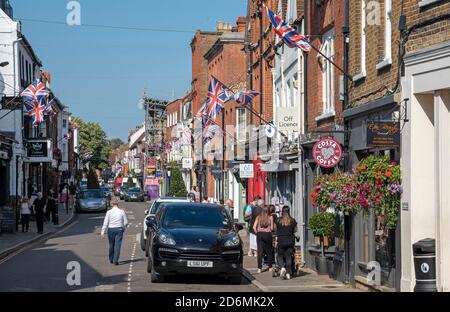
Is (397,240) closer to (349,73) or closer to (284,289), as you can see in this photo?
(284,289)

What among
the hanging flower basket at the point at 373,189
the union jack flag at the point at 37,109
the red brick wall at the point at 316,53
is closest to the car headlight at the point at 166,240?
the hanging flower basket at the point at 373,189

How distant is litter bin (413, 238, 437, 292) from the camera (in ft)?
41.0

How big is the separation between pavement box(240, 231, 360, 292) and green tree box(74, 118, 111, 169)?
120855mm

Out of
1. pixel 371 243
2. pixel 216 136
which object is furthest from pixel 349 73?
pixel 216 136

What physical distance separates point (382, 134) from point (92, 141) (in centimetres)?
13302

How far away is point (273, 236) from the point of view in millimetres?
21750

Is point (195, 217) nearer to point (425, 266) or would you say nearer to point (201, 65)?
point (425, 266)

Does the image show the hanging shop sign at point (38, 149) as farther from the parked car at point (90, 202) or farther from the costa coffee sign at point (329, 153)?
the costa coffee sign at point (329, 153)

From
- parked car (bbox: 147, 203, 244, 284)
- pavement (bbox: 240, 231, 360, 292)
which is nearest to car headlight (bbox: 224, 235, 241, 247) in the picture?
parked car (bbox: 147, 203, 244, 284)

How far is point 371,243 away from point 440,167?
3992 millimetres

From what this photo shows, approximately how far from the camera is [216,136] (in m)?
49.5

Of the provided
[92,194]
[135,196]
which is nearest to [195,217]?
[92,194]

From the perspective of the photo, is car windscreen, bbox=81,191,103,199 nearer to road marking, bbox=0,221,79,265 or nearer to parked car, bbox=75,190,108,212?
parked car, bbox=75,190,108,212

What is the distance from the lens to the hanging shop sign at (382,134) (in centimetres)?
1464
